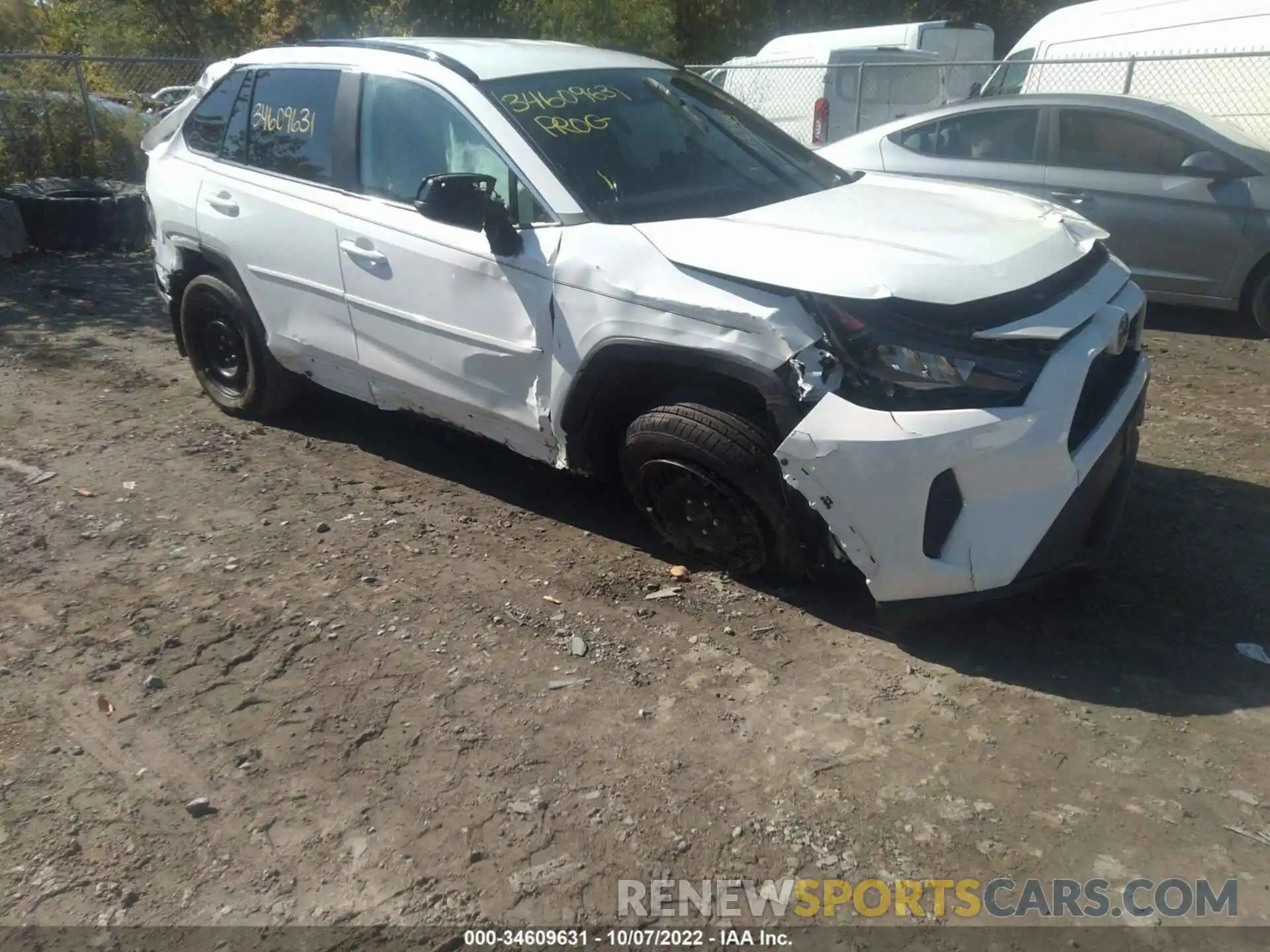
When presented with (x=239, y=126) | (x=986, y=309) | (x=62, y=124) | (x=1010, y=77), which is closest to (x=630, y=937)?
(x=986, y=309)

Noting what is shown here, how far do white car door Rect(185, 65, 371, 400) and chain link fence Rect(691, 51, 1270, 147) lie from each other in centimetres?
595

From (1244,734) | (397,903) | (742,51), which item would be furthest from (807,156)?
(742,51)

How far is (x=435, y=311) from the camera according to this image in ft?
14.0

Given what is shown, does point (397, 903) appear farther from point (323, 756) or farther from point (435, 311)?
point (435, 311)

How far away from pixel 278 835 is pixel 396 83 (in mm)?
3079

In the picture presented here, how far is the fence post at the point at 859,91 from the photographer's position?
1149cm

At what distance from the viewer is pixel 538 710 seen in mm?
3311

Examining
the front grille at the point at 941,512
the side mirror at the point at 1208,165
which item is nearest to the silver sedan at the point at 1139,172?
the side mirror at the point at 1208,165

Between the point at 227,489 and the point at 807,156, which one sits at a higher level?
the point at 807,156

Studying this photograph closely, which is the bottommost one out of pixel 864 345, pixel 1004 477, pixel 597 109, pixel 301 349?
pixel 301 349

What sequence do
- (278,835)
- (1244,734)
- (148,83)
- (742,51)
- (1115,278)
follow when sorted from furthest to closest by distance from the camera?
(742,51)
(148,83)
(1115,278)
(1244,734)
(278,835)

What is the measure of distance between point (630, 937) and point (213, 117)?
4.68 metres

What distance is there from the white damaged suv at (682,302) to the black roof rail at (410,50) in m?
0.02

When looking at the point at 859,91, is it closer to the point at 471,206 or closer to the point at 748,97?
the point at 748,97
